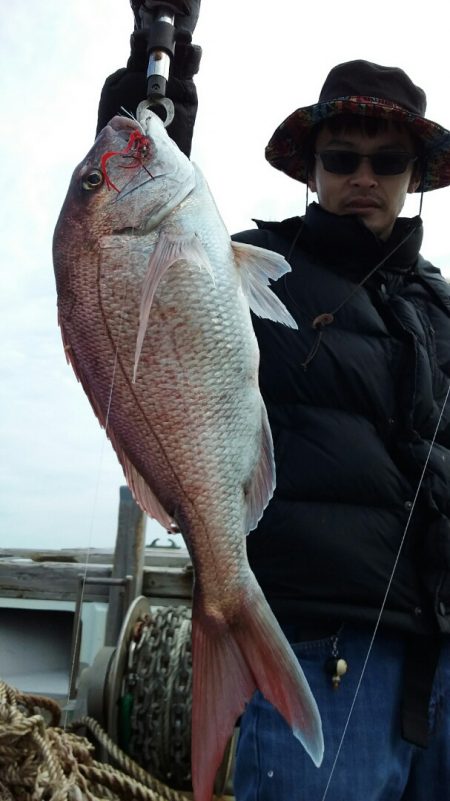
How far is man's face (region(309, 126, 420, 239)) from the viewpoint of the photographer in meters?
2.14

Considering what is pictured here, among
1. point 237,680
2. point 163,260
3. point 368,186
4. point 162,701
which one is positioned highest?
point 368,186

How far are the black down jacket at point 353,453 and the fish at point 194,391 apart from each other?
295mm

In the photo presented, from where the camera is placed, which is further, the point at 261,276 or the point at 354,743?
the point at 354,743

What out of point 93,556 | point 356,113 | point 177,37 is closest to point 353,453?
point 356,113

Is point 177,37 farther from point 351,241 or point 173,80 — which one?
point 351,241

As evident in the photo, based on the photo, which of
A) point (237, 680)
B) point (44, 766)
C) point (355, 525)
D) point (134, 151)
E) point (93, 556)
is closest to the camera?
point (237, 680)

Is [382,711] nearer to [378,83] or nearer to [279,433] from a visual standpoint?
[279,433]

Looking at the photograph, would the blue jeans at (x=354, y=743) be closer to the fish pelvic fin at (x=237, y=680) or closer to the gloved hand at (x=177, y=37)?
the fish pelvic fin at (x=237, y=680)

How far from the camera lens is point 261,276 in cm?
156

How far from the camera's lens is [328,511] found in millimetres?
1777

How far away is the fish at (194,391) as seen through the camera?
146cm

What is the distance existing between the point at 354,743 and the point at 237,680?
48cm

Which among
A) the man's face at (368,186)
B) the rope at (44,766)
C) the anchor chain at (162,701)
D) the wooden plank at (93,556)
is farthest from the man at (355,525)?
the wooden plank at (93,556)

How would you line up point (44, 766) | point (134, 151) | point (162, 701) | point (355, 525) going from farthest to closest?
point (162, 701) < point (44, 766) < point (355, 525) < point (134, 151)
